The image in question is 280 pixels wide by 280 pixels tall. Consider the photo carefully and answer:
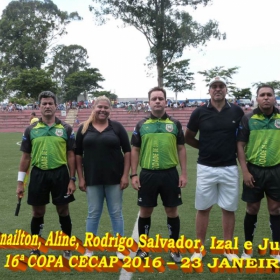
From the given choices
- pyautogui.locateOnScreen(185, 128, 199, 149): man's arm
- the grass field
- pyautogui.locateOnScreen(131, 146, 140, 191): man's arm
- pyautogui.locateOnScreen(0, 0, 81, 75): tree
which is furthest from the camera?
pyautogui.locateOnScreen(0, 0, 81, 75): tree

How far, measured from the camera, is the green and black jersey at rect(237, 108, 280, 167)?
452 cm

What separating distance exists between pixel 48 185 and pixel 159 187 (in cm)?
122

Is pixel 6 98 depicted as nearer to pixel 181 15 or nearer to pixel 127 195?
pixel 181 15

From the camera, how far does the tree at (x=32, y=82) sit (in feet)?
150

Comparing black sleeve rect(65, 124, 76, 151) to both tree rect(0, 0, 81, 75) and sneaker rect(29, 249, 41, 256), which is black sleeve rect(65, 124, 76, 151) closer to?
sneaker rect(29, 249, 41, 256)

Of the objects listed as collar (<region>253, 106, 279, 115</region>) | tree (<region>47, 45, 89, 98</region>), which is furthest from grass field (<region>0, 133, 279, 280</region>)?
tree (<region>47, 45, 89, 98</region>)

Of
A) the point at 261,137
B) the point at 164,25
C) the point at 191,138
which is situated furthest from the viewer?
the point at 164,25

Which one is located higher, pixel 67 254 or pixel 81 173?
pixel 81 173

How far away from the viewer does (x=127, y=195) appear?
8.44 meters

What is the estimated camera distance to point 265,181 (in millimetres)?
4551

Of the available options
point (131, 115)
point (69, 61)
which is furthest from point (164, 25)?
point (69, 61)

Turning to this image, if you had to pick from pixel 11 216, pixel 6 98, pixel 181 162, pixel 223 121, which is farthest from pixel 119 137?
pixel 6 98

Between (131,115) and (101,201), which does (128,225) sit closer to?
(101,201)

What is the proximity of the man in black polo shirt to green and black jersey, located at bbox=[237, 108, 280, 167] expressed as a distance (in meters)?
0.12
